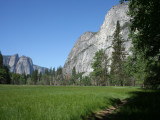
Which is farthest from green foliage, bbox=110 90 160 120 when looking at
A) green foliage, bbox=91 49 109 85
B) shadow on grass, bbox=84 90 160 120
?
green foliage, bbox=91 49 109 85

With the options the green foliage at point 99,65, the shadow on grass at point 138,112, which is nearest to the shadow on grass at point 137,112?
the shadow on grass at point 138,112

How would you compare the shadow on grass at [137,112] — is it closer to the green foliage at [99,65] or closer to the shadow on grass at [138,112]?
the shadow on grass at [138,112]

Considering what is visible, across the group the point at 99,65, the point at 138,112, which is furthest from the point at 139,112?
the point at 99,65

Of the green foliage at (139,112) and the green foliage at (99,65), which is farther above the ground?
the green foliage at (99,65)

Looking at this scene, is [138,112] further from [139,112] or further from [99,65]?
[99,65]

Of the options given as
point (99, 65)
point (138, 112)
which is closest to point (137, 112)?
point (138, 112)

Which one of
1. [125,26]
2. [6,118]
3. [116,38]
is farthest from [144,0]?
[125,26]

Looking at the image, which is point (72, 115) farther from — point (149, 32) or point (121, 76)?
point (121, 76)

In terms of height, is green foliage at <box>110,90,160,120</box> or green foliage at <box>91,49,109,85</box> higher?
green foliage at <box>91,49,109,85</box>

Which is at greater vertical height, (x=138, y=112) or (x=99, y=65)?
(x=99, y=65)

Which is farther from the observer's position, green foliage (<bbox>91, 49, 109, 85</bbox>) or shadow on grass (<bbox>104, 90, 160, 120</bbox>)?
green foliage (<bbox>91, 49, 109, 85</bbox>)

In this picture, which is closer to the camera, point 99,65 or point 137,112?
point 137,112

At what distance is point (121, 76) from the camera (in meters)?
43.8

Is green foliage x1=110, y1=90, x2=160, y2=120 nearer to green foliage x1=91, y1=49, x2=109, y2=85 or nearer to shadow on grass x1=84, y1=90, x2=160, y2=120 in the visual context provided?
shadow on grass x1=84, y1=90, x2=160, y2=120
